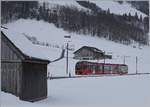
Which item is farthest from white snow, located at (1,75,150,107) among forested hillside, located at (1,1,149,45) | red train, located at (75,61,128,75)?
forested hillside, located at (1,1,149,45)

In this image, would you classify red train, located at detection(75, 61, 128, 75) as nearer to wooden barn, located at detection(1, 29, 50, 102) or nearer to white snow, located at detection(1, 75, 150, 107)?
white snow, located at detection(1, 75, 150, 107)

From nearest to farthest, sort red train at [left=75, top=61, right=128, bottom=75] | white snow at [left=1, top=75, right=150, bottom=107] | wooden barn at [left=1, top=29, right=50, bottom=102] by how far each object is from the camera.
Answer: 1. white snow at [left=1, top=75, right=150, bottom=107]
2. wooden barn at [left=1, top=29, right=50, bottom=102]
3. red train at [left=75, top=61, right=128, bottom=75]

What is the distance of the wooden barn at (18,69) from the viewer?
584 inches

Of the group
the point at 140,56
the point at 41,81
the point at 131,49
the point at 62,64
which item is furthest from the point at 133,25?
the point at 41,81

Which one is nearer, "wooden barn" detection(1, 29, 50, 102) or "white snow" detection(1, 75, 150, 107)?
"white snow" detection(1, 75, 150, 107)

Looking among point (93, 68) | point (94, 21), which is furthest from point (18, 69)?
point (94, 21)

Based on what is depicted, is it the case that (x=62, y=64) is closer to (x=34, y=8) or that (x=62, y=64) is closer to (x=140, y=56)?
(x=140, y=56)

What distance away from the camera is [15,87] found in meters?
15.1

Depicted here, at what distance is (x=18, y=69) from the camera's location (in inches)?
591

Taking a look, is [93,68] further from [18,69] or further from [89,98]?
[18,69]

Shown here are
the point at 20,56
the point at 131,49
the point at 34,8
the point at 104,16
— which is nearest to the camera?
the point at 20,56

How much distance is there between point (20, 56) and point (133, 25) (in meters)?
74.8

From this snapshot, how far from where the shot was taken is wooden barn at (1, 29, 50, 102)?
584 inches

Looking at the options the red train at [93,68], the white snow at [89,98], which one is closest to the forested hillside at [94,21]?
the red train at [93,68]
